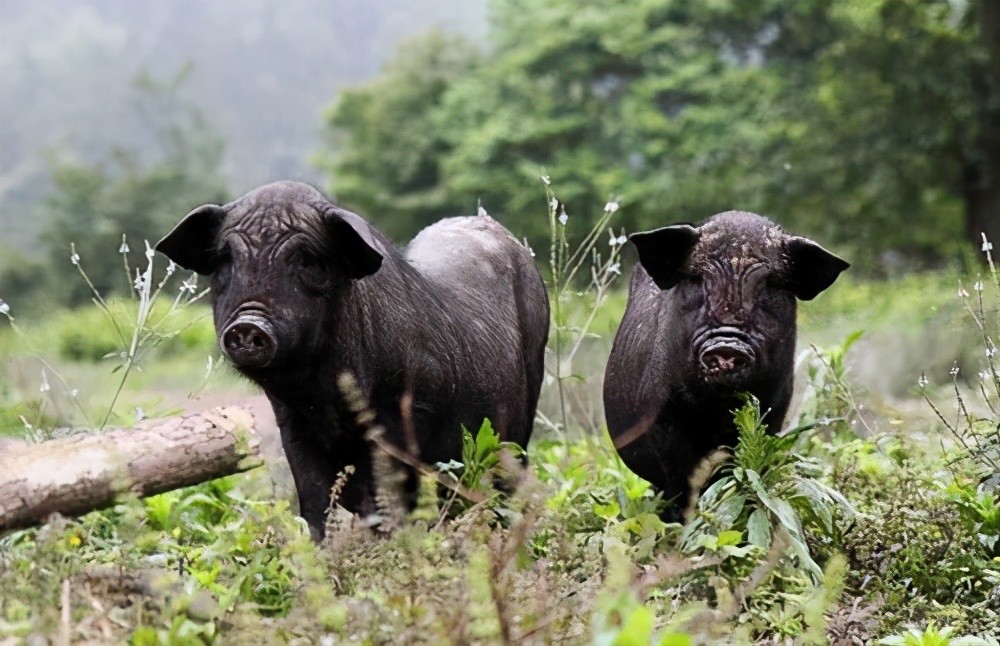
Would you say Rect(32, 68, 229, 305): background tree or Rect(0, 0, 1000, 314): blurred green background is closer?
Rect(0, 0, 1000, 314): blurred green background

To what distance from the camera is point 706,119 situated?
115 ft

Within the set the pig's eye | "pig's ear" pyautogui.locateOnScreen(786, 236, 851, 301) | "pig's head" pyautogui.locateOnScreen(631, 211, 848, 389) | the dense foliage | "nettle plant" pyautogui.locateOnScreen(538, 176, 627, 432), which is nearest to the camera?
the pig's eye

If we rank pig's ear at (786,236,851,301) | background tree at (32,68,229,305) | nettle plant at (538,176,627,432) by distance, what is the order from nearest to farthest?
pig's ear at (786,236,851,301), nettle plant at (538,176,627,432), background tree at (32,68,229,305)

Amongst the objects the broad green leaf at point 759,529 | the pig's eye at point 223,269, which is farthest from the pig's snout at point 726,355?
the pig's eye at point 223,269

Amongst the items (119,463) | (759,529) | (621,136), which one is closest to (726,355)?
(759,529)

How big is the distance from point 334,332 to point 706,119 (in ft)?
101

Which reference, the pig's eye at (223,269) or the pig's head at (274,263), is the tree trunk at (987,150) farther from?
the pig's eye at (223,269)

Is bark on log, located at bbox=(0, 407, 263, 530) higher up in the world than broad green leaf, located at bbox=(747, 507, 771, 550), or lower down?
lower down

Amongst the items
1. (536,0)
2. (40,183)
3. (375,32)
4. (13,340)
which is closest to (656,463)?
(13,340)

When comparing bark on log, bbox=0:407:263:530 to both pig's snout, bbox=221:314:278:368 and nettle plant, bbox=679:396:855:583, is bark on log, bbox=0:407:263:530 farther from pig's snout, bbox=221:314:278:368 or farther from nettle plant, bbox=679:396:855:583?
nettle plant, bbox=679:396:855:583

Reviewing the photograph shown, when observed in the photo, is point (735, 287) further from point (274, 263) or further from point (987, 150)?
point (987, 150)

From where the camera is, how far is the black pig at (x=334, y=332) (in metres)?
5.09

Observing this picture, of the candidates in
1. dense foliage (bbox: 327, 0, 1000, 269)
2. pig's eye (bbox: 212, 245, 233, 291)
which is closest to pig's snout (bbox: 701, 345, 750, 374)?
pig's eye (bbox: 212, 245, 233, 291)

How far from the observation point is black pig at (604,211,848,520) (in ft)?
17.7
